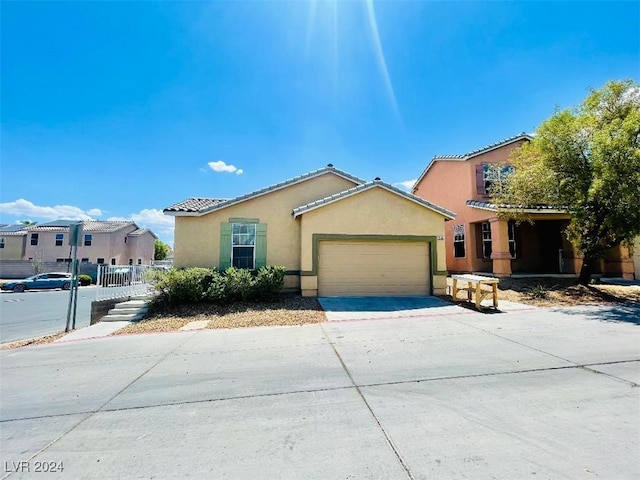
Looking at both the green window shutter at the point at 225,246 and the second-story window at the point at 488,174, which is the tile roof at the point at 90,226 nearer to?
A: the green window shutter at the point at 225,246

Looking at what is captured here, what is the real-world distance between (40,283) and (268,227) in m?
25.8

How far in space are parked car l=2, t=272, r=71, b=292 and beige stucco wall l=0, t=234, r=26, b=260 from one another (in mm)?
12921

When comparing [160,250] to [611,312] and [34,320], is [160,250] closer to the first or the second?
[34,320]

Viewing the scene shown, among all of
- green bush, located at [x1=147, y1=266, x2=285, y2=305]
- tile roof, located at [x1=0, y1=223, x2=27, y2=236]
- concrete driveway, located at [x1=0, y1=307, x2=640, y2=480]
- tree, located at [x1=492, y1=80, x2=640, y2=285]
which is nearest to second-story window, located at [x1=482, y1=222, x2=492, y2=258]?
tree, located at [x1=492, y1=80, x2=640, y2=285]

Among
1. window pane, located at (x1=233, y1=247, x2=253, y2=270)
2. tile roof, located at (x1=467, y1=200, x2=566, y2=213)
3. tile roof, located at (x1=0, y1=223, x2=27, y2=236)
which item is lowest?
window pane, located at (x1=233, y1=247, x2=253, y2=270)

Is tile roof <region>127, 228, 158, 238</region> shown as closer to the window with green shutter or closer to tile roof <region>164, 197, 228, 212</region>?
tile roof <region>164, 197, 228, 212</region>

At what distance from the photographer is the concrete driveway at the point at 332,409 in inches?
108

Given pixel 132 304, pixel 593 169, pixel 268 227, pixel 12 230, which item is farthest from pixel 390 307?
pixel 12 230

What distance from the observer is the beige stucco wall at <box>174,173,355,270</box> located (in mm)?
12339

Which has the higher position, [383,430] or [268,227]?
Answer: [268,227]

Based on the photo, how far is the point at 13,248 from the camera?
119 feet

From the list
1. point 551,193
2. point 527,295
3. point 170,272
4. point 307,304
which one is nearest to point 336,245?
point 307,304

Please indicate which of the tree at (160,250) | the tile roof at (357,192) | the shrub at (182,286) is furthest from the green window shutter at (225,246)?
the tree at (160,250)

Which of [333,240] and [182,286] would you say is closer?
[182,286]
